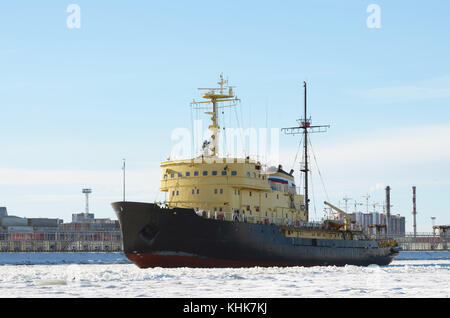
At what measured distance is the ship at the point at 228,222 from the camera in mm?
40000

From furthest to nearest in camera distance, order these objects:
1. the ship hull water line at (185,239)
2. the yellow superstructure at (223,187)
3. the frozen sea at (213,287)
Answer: the yellow superstructure at (223,187)
the ship hull water line at (185,239)
the frozen sea at (213,287)

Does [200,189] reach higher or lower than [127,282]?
higher

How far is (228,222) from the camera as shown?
41.2 meters

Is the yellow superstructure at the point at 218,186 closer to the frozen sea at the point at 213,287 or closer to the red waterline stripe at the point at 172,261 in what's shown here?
the red waterline stripe at the point at 172,261

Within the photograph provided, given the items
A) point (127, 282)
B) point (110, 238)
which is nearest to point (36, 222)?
point (110, 238)

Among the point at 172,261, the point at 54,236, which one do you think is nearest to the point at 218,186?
the point at 172,261

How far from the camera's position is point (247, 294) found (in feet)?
75.5

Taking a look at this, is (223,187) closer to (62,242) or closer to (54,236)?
(62,242)

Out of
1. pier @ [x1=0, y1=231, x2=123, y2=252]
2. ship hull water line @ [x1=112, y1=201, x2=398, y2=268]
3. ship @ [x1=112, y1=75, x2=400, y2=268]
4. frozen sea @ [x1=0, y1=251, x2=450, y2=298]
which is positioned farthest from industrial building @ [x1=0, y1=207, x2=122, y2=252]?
frozen sea @ [x1=0, y1=251, x2=450, y2=298]

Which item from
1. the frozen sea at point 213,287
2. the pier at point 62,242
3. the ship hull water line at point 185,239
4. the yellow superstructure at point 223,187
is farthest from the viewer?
the pier at point 62,242

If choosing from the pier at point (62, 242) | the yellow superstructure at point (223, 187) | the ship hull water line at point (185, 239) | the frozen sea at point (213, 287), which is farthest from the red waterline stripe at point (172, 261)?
the pier at point (62, 242)

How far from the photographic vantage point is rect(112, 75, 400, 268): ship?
4000cm

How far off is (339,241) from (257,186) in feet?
32.6
